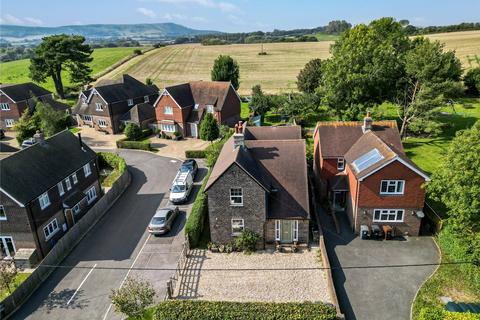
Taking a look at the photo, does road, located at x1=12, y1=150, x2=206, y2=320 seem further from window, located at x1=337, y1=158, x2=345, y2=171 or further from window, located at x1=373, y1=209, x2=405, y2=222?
window, located at x1=373, y1=209, x2=405, y2=222

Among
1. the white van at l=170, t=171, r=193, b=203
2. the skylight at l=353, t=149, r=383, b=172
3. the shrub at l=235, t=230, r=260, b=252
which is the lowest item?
the shrub at l=235, t=230, r=260, b=252

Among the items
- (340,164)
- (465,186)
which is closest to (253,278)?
(340,164)

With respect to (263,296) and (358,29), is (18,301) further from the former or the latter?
(358,29)

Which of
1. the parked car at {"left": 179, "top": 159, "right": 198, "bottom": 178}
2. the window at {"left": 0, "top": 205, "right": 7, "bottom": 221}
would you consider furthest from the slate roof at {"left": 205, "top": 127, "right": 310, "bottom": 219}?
the window at {"left": 0, "top": 205, "right": 7, "bottom": 221}

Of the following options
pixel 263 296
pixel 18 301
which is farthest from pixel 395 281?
pixel 18 301

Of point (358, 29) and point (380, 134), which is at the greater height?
point (358, 29)

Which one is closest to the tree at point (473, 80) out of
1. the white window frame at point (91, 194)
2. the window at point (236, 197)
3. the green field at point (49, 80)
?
the window at point (236, 197)
